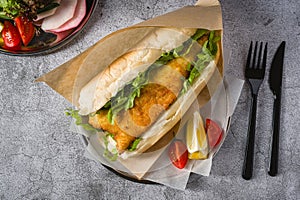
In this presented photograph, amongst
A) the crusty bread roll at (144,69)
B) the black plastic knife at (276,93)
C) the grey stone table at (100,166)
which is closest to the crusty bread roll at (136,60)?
the crusty bread roll at (144,69)

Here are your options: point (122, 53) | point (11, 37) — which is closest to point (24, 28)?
point (11, 37)

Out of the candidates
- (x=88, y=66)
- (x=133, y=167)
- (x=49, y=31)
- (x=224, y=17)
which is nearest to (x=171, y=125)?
(x=133, y=167)

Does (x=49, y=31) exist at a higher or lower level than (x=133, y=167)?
higher

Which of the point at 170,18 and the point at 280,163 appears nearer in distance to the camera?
the point at 170,18

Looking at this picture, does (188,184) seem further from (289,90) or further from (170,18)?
(170,18)

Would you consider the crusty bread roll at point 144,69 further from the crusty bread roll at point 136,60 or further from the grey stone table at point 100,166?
the grey stone table at point 100,166

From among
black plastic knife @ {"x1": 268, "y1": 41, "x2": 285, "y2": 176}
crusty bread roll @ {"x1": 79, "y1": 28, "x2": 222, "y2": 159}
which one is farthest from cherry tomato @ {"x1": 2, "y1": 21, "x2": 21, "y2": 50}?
black plastic knife @ {"x1": 268, "y1": 41, "x2": 285, "y2": 176}

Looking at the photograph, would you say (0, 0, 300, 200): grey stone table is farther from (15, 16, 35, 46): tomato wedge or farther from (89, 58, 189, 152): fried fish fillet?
(89, 58, 189, 152): fried fish fillet
